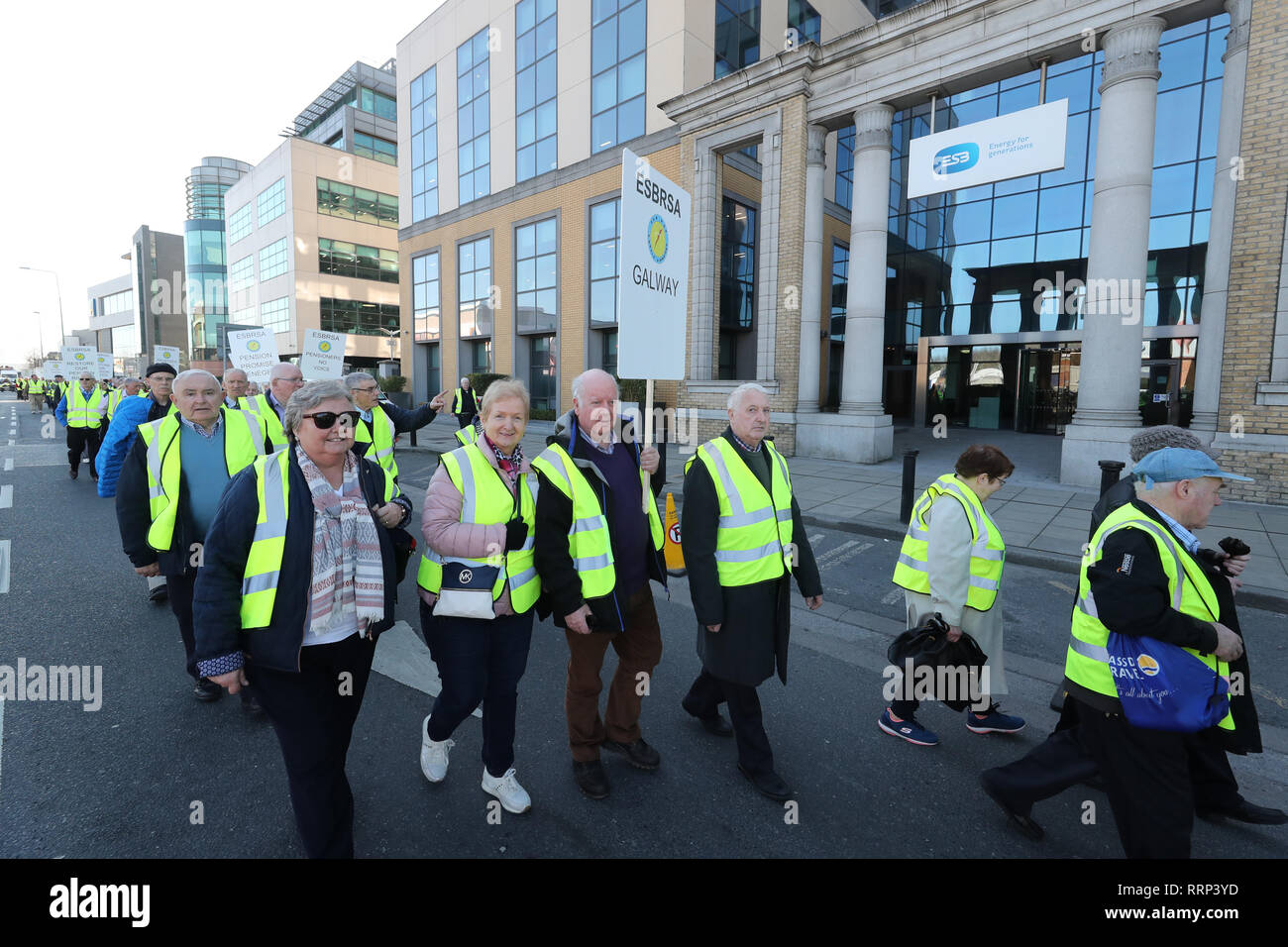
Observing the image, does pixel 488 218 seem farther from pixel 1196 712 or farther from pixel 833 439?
pixel 1196 712

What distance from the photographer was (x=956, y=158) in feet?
39.6

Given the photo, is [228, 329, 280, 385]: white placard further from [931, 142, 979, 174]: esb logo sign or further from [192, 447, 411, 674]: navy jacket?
[931, 142, 979, 174]: esb logo sign

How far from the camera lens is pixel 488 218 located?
24953 millimetres

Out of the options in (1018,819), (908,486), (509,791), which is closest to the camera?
(1018,819)

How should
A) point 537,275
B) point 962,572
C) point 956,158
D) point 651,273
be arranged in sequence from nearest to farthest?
point 962,572
point 651,273
point 956,158
point 537,275

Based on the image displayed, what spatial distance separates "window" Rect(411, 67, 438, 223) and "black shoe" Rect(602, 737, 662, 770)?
29.0 m

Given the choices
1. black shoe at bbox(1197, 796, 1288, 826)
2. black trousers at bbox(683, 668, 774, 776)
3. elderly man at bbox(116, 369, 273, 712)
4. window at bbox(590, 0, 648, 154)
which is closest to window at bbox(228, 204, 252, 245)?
window at bbox(590, 0, 648, 154)

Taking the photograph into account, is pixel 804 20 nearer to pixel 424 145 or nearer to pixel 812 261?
pixel 812 261

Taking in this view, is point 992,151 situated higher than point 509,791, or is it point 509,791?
point 992,151

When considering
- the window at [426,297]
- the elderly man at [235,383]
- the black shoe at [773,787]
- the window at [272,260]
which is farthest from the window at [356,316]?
the black shoe at [773,787]

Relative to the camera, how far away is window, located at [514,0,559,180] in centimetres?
2197

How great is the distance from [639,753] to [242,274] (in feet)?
181

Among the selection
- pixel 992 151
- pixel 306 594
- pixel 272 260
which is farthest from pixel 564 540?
pixel 272 260
